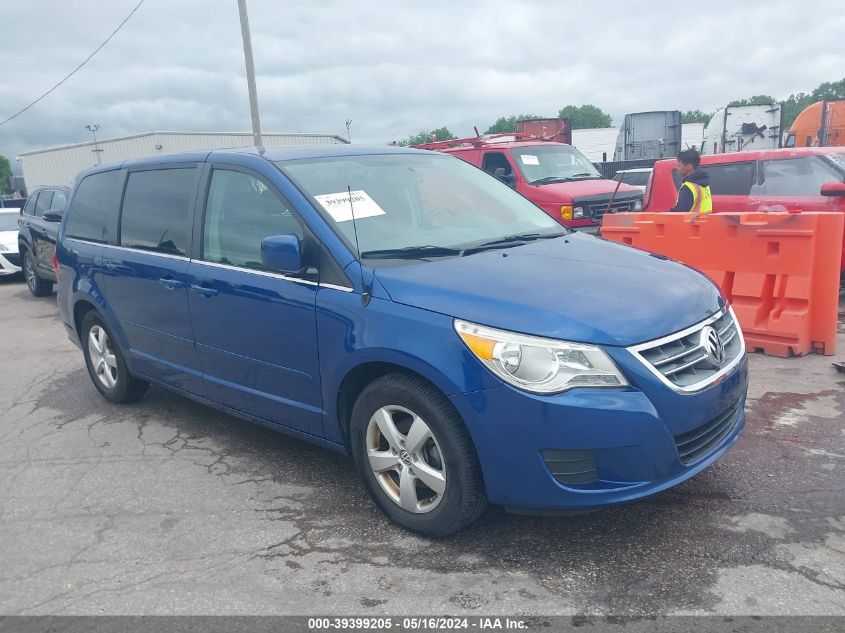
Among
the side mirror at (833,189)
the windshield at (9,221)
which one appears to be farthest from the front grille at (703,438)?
the windshield at (9,221)

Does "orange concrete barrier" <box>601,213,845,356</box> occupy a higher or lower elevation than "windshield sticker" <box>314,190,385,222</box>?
lower

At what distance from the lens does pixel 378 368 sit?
3.29 meters

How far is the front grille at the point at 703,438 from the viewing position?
296 cm

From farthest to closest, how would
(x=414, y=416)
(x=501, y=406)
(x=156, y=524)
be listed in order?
(x=156, y=524)
(x=414, y=416)
(x=501, y=406)

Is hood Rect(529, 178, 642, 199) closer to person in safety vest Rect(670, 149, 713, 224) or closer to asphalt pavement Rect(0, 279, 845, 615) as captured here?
person in safety vest Rect(670, 149, 713, 224)

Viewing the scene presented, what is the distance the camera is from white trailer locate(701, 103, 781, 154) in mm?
21812

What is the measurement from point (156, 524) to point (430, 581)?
4.95ft

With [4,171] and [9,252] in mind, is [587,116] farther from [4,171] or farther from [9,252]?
[9,252]

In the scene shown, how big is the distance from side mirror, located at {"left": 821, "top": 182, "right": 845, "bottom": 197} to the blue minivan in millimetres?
4499

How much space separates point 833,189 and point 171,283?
6533 mm

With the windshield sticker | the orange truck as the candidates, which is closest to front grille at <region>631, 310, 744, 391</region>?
the windshield sticker

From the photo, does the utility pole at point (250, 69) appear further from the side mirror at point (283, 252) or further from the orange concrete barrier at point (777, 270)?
the side mirror at point (283, 252)

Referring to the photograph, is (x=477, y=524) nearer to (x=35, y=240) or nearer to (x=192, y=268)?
(x=192, y=268)

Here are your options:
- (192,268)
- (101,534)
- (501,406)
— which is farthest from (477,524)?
(192,268)
